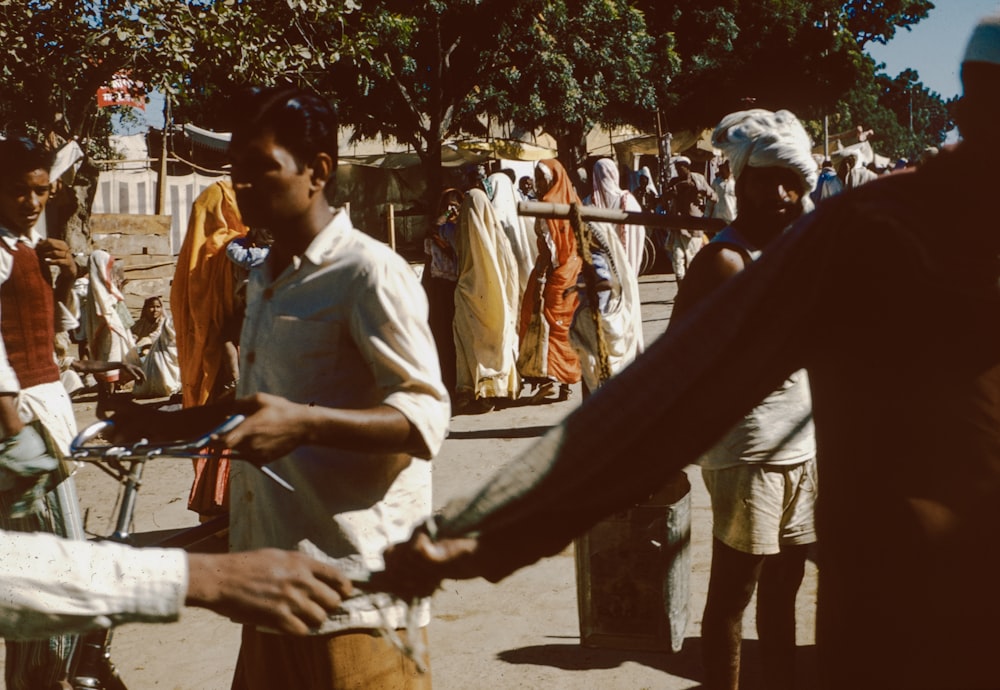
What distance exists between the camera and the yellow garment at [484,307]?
9625 millimetres

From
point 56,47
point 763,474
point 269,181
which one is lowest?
point 763,474

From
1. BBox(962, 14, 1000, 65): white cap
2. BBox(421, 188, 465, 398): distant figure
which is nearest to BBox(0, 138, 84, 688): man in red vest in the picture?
BBox(962, 14, 1000, 65): white cap

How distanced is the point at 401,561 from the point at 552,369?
804cm

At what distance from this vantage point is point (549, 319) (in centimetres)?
976

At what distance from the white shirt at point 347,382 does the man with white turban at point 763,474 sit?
1189mm

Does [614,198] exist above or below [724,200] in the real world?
below

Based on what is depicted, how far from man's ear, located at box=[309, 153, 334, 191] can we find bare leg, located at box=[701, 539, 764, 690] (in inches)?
71.3

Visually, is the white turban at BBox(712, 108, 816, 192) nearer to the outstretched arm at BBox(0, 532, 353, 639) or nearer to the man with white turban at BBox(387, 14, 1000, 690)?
the man with white turban at BBox(387, 14, 1000, 690)

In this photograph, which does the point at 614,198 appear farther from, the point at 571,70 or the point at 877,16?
the point at 877,16

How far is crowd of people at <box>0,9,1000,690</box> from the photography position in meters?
1.44

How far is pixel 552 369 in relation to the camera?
9664 millimetres

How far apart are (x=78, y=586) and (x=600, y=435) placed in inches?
34.1

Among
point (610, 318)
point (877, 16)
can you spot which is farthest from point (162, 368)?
point (877, 16)

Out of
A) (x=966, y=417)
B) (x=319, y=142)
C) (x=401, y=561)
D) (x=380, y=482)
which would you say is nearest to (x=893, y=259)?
(x=966, y=417)
